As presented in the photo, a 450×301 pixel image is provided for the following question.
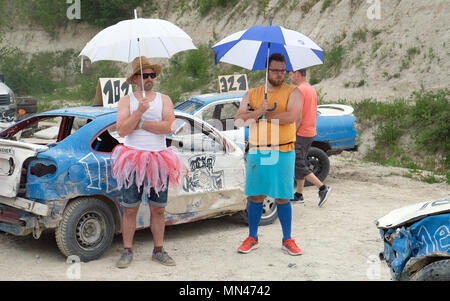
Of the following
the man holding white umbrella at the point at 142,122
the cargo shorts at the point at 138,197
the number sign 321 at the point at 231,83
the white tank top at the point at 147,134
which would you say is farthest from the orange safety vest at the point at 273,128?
the number sign 321 at the point at 231,83

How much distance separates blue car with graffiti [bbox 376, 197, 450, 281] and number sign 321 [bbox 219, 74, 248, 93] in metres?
6.67

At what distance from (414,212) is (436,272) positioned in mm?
496

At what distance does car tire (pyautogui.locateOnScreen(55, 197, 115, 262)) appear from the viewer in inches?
235

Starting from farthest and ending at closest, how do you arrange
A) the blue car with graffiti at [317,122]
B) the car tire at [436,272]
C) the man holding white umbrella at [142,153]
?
the blue car with graffiti at [317,122], the man holding white umbrella at [142,153], the car tire at [436,272]

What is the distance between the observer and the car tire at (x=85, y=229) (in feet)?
19.6

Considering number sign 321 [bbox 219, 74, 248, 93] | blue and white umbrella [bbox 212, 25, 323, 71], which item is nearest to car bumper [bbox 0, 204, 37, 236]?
blue and white umbrella [bbox 212, 25, 323, 71]

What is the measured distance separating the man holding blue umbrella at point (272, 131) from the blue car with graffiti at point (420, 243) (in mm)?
1815

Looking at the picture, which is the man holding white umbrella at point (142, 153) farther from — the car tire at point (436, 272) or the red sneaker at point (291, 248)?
the car tire at point (436, 272)

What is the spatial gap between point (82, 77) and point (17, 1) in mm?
11531

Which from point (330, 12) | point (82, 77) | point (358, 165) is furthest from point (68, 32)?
point (358, 165)

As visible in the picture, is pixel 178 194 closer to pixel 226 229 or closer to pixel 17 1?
pixel 226 229

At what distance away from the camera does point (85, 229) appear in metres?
6.15

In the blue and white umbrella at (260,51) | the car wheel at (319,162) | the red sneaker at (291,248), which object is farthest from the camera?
the car wheel at (319,162)

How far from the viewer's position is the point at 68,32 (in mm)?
39188
